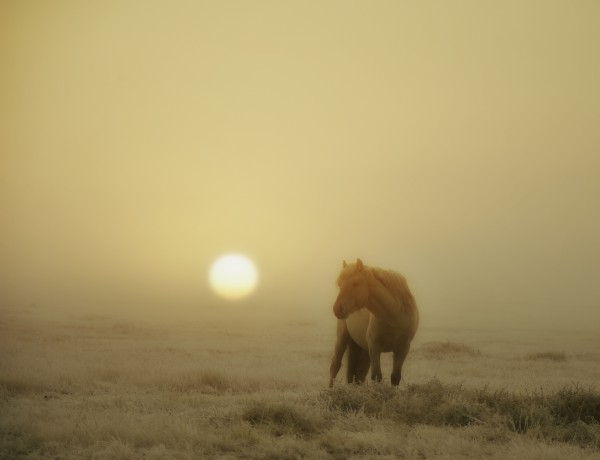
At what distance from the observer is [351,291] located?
35.4ft

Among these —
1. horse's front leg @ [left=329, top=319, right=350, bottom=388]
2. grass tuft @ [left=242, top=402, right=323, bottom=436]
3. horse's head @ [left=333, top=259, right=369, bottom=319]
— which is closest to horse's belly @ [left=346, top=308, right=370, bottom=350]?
horse's front leg @ [left=329, top=319, right=350, bottom=388]

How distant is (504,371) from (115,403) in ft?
36.8

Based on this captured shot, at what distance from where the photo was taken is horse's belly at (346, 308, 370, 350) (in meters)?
11.7

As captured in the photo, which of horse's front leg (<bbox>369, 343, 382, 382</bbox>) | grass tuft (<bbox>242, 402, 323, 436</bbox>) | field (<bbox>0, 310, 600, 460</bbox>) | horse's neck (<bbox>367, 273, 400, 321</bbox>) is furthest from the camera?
horse's neck (<bbox>367, 273, 400, 321</bbox>)

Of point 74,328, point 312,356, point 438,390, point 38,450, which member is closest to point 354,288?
point 438,390

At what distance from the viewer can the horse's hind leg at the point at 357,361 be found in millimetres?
12492

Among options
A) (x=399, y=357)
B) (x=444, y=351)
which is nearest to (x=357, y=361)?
(x=399, y=357)

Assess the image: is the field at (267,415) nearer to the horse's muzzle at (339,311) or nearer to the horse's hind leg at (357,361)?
the horse's muzzle at (339,311)

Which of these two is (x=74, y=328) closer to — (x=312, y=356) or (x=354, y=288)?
(x=312, y=356)

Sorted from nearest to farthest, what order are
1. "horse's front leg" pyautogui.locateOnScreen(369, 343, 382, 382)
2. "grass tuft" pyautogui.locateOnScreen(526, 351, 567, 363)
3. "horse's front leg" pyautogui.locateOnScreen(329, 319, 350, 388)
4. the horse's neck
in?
"horse's front leg" pyautogui.locateOnScreen(369, 343, 382, 382) < the horse's neck < "horse's front leg" pyautogui.locateOnScreen(329, 319, 350, 388) < "grass tuft" pyautogui.locateOnScreen(526, 351, 567, 363)

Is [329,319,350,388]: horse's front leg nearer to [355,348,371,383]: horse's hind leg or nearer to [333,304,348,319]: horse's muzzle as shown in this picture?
[355,348,371,383]: horse's hind leg

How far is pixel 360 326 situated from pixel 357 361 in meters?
1.13

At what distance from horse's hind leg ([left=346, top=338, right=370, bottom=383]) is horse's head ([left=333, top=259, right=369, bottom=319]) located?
1.96m

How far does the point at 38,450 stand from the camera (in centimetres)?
694
